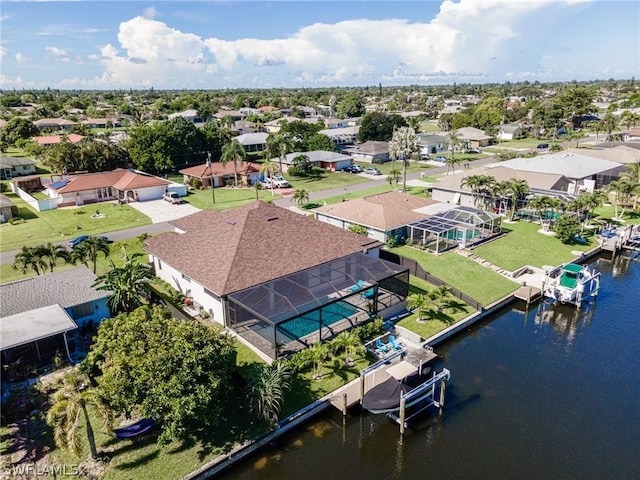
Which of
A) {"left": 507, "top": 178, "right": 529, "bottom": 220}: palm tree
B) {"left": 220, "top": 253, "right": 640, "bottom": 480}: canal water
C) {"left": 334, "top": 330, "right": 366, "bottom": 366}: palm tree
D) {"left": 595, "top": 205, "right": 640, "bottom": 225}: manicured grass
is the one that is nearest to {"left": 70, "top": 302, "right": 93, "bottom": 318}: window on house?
{"left": 220, "top": 253, "right": 640, "bottom": 480}: canal water

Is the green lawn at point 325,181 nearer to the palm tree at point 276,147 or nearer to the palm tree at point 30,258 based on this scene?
the palm tree at point 276,147

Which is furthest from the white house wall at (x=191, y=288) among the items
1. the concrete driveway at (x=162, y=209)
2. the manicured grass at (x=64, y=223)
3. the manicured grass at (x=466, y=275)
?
the manicured grass at (x=466, y=275)

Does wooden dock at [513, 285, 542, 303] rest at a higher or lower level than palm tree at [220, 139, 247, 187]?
lower

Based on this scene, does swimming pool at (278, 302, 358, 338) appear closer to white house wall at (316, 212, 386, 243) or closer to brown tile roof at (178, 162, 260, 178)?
white house wall at (316, 212, 386, 243)

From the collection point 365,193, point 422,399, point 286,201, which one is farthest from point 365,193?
point 422,399

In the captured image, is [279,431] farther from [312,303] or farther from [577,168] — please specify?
[577,168]

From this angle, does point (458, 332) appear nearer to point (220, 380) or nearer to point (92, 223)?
point (220, 380)

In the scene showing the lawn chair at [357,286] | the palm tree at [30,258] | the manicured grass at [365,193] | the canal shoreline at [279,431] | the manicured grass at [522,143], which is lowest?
the canal shoreline at [279,431]
